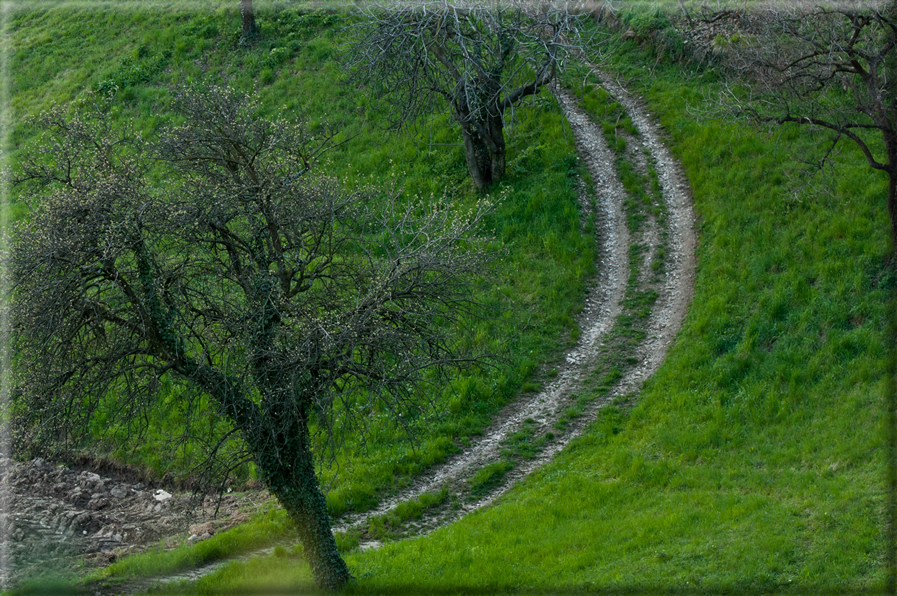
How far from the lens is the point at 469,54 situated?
15117 mm

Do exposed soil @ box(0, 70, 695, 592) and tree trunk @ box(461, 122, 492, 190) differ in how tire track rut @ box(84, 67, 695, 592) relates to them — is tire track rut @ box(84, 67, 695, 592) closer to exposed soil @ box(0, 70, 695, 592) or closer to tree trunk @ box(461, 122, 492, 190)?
exposed soil @ box(0, 70, 695, 592)

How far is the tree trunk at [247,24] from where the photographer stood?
30.9 metres

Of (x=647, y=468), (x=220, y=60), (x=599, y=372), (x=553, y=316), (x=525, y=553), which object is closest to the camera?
(x=525, y=553)

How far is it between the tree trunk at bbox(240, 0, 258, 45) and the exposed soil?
59.6 feet

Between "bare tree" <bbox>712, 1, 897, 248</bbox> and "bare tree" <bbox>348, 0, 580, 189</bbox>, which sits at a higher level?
"bare tree" <bbox>348, 0, 580, 189</bbox>

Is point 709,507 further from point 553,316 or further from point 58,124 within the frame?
point 58,124

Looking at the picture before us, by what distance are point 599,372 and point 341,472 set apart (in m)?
6.51

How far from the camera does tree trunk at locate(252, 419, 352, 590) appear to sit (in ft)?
34.9

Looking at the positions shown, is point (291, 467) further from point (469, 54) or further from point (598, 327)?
point (598, 327)

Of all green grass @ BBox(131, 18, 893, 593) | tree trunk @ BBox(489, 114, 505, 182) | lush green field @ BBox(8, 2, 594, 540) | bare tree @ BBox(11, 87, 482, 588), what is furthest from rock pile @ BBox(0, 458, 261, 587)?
tree trunk @ BBox(489, 114, 505, 182)

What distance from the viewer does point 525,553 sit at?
37.5 ft

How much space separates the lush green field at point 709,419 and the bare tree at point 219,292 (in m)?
3.26

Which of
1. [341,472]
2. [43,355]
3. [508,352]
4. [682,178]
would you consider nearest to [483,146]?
[682,178]

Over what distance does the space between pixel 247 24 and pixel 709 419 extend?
85.5 ft
